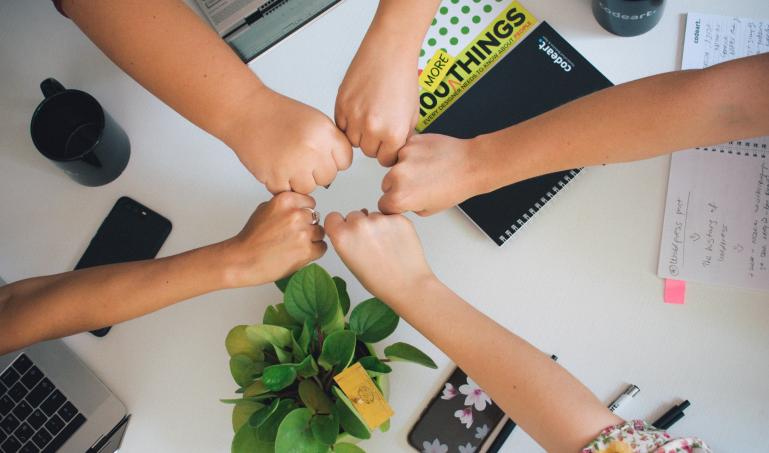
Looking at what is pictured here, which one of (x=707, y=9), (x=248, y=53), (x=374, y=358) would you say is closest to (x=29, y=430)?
(x=374, y=358)

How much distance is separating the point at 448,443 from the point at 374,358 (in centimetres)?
18

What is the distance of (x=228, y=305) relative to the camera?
76 centimetres

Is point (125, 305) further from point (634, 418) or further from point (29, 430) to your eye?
point (634, 418)

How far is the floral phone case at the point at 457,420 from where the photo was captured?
699 mm

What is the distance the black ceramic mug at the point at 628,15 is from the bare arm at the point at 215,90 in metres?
0.35

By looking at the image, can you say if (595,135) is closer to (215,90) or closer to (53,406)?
(215,90)

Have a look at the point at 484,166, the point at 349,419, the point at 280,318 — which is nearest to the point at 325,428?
the point at 349,419

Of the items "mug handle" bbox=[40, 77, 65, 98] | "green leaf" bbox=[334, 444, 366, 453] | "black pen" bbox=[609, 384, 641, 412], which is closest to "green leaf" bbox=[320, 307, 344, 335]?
"green leaf" bbox=[334, 444, 366, 453]

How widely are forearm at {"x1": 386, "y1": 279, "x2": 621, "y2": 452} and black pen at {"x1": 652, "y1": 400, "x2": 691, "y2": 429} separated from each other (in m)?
0.09

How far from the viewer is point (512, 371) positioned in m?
A: 0.64

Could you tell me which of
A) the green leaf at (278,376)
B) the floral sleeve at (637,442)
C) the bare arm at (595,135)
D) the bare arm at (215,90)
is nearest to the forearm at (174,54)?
the bare arm at (215,90)

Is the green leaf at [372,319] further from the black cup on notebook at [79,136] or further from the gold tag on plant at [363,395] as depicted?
the black cup on notebook at [79,136]

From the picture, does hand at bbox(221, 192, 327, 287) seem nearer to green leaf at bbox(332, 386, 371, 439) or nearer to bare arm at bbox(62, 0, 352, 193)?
bare arm at bbox(62, 0, 352, 193)

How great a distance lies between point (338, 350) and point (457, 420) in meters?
0.22
